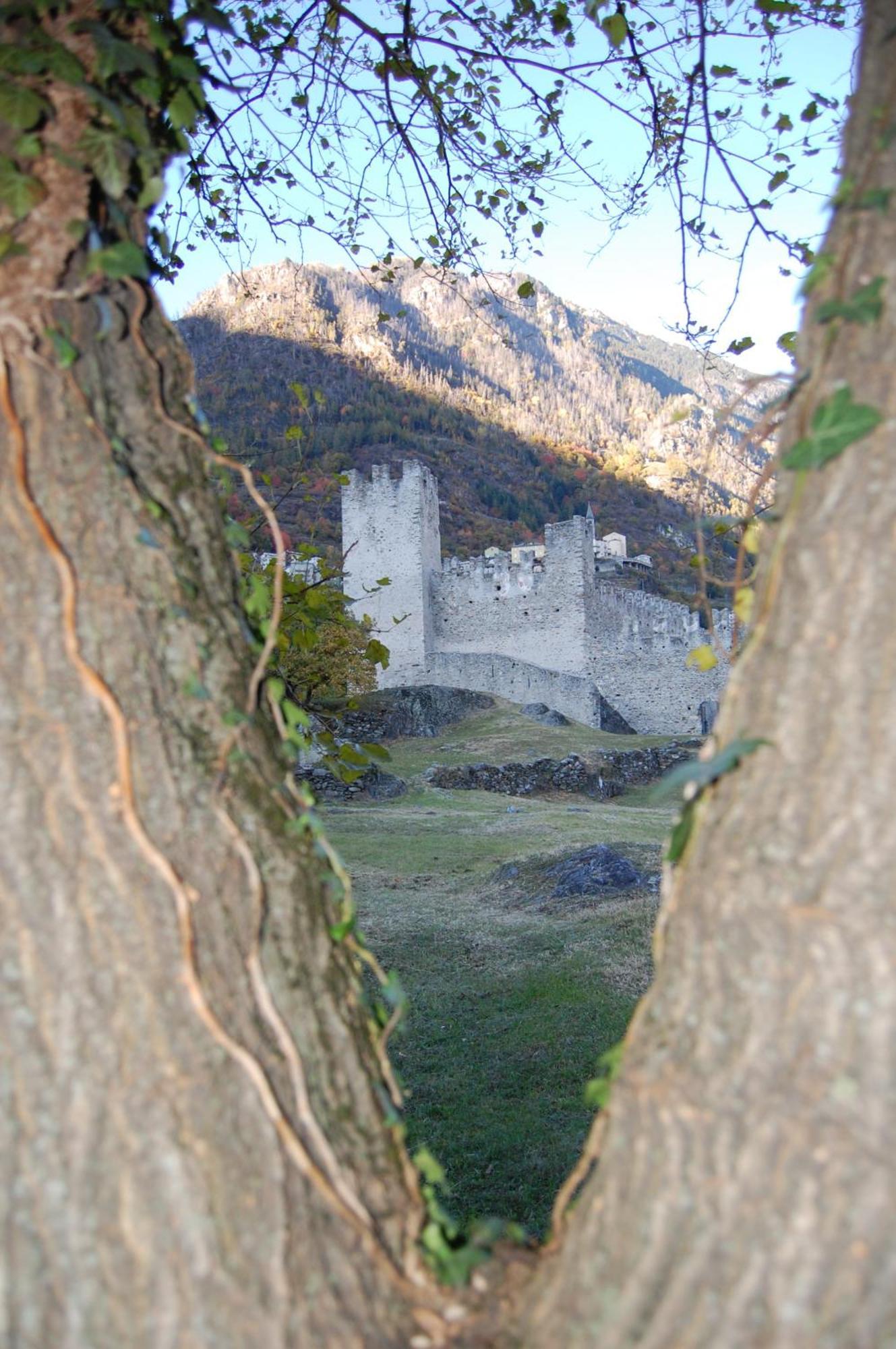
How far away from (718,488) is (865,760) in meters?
60.3

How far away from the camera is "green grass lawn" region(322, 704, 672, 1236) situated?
144 inches

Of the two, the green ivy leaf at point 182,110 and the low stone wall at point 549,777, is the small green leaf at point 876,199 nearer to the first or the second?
the green ivy leaf at point 182,110

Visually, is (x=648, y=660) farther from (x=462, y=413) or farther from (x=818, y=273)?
(x=462, y=413)

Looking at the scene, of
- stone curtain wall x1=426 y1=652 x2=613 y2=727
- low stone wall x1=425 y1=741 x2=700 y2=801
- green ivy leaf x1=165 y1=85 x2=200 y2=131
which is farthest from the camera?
stone curtain wall x1=426 y1=652 x2=613 y2=727

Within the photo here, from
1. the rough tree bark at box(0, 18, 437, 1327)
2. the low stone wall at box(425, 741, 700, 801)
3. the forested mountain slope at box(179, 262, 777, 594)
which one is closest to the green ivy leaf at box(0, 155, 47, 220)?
the rough tree bark at box(0, 18, 437, 1327)

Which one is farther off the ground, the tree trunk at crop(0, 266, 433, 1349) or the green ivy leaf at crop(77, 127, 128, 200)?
the green ivy leaf at crop(77, 127, 128, 200)

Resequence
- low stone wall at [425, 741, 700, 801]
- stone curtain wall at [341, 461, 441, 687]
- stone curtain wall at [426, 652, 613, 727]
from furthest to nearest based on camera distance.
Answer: stone curtain wall at [341, 461, 441, 687], stone curtain wall at [426, 652, 613, 727], low stone wall at [425, 741, 700, 801]

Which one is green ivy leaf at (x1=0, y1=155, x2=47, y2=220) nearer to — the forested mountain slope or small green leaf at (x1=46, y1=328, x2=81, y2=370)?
small green leaf at (x1=46, y1=328, x2=81, y2=370)

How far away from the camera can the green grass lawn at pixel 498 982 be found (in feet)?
12.0

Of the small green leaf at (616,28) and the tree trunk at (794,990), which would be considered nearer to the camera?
the tree trunk at (794,990)

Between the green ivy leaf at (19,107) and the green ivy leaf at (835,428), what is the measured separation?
1053mm

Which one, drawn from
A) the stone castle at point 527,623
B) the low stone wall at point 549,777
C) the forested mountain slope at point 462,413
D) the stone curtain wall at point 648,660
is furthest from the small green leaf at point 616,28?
the forested mountain slope at point 462,413

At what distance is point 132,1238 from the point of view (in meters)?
0.97

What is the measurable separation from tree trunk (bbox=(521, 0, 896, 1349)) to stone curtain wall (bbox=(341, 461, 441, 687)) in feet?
86.9
